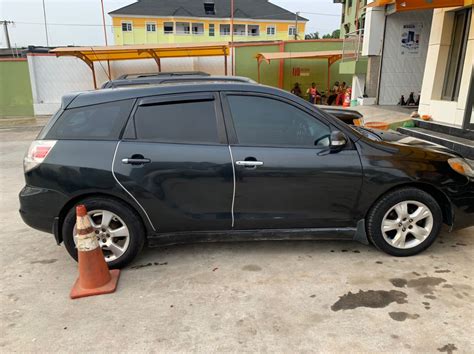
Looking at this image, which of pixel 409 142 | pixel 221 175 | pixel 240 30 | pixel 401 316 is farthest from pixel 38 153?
pixel 240 30

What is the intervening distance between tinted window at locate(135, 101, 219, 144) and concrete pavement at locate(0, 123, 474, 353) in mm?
1239

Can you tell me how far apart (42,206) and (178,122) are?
1460 millimetres

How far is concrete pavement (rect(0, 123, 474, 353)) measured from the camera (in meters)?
2.59

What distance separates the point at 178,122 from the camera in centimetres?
349

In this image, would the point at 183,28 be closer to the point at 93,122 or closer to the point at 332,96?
the point at 332,96

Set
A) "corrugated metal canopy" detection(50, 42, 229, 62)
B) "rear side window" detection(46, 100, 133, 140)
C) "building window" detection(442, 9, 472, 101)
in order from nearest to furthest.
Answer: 1. "rear side window" detection(46, 100, 133, 140)
2. "building window" detection(442, 9, 472, 101)
3. "corrugated metal canopy" detection(50, 42, 229, 62)

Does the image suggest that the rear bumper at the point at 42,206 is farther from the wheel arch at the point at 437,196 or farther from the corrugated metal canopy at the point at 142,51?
the corrugated metal canopy at the point at 142,51

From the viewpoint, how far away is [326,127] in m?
3.52

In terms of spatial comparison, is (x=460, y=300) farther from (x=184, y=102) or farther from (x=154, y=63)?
(x=154, y=63)

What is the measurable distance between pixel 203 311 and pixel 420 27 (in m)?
13.9

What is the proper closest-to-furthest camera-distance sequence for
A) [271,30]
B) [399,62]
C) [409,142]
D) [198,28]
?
[409,142] → [399,62] → [198,28] → [271,30]

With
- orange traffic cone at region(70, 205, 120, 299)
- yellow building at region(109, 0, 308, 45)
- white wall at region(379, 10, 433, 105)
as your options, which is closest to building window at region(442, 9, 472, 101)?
white wall at region(379, 10, 433, 105)

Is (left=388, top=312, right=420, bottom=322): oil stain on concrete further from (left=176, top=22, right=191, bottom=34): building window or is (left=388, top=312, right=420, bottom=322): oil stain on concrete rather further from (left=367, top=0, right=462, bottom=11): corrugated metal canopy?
(left=176, top=22, right=191, bottom=34): building window

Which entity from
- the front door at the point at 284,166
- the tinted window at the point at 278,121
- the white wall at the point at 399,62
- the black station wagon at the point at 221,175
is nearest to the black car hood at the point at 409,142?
the black station wagon at the point at 221,175
